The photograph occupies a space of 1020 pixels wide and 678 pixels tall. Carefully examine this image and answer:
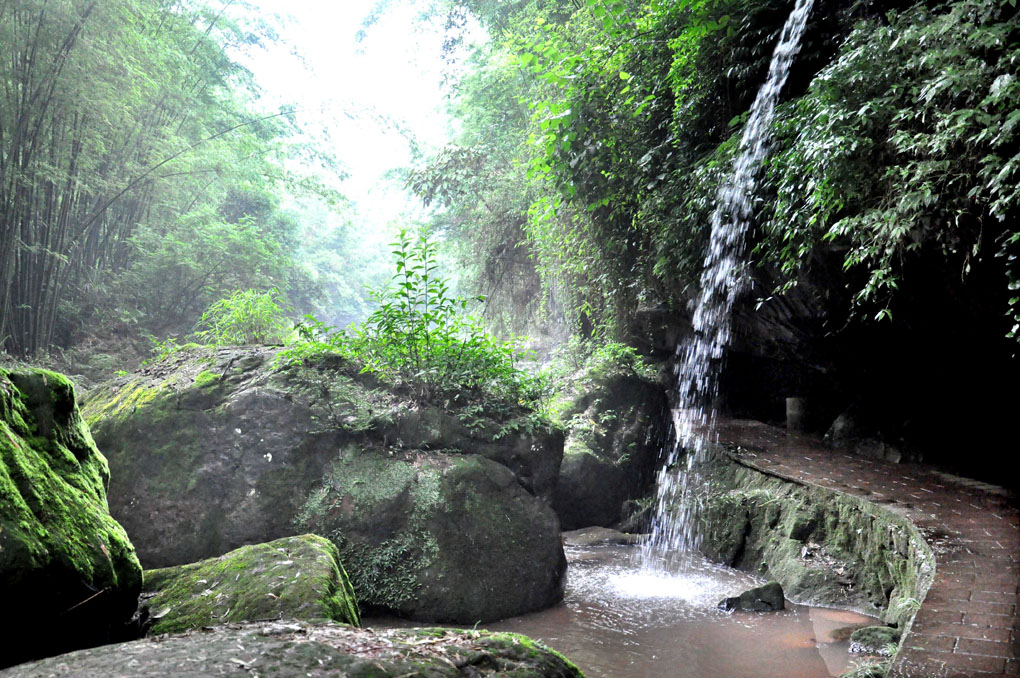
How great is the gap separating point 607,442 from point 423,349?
3317mm

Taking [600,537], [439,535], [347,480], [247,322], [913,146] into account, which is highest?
[913,146]

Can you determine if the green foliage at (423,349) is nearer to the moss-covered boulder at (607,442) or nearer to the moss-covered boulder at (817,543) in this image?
the moss-covered boulder at (607,442)

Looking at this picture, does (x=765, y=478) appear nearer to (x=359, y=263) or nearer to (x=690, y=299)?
(x=690, y=299)

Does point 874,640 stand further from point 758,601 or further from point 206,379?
point 206,379

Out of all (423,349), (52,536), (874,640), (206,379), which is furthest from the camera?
(423,349)

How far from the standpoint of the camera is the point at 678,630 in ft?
14.1

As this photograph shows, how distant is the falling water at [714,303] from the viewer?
19.1ft

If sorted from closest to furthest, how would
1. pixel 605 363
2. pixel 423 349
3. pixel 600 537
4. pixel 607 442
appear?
pixel 423 349 < pixel 600 537 < pixel 607 442 < pixel 605 363

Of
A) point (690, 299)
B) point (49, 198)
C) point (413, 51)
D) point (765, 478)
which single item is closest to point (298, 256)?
point (413, 51)

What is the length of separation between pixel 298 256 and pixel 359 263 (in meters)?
9.53

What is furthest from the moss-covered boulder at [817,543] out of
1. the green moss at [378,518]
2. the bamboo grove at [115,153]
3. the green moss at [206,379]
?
the bamboo grove at [115,153]

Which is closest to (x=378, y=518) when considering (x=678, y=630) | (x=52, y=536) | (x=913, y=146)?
(x=678, y=630)

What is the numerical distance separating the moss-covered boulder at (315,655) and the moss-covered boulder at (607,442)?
4.87m

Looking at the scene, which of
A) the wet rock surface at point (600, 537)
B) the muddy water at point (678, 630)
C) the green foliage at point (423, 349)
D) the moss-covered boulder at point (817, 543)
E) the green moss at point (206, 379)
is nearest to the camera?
the muddy water at point (678, 630)
